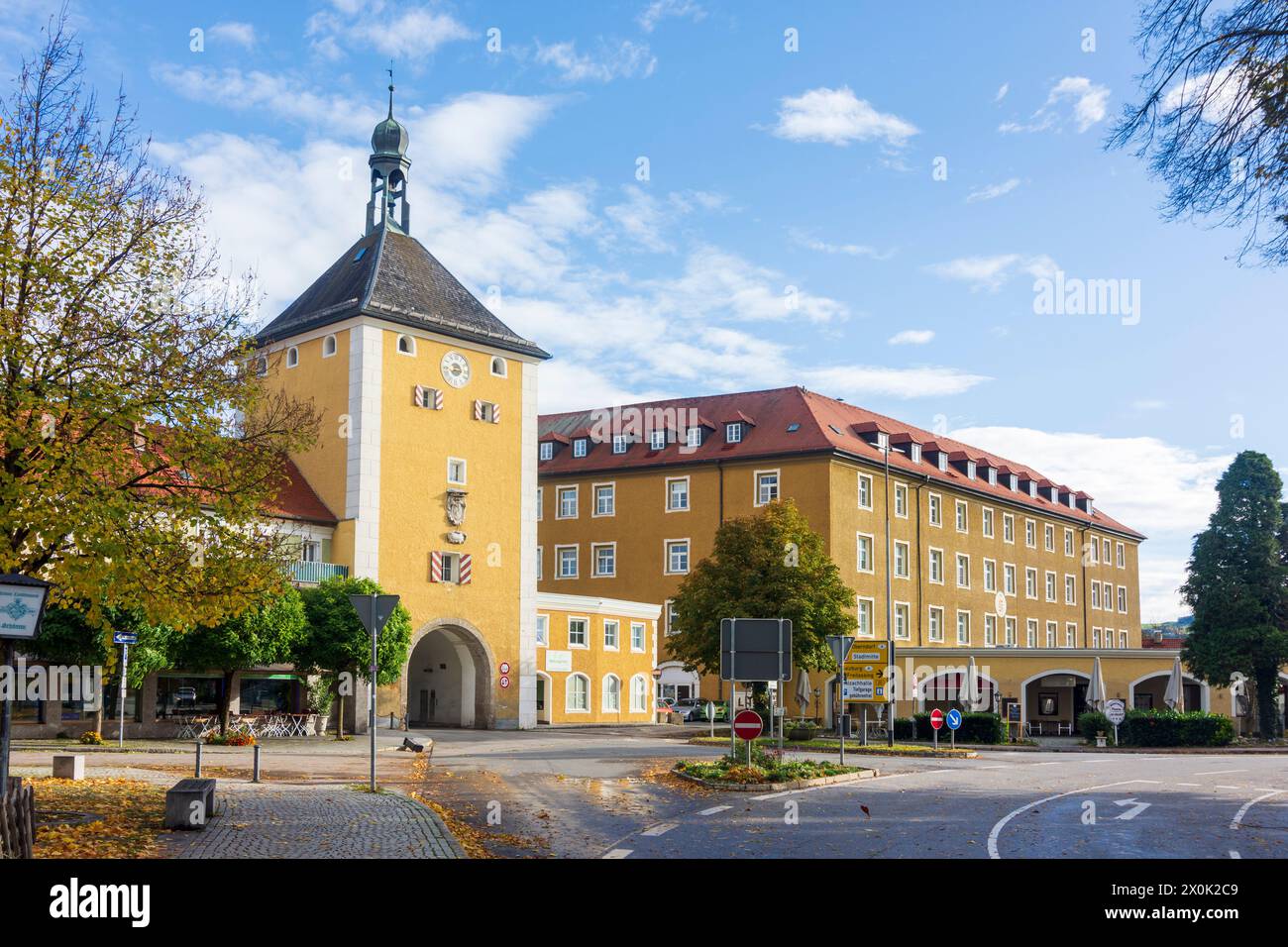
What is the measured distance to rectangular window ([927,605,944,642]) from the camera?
69.5 metres

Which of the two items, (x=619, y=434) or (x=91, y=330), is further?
(x=619, y=434)

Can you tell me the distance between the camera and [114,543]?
14484 millimetres

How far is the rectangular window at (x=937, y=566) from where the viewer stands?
70125 millimetres

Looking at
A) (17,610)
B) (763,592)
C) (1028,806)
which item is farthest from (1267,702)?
(17,610)

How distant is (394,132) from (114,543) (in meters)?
43.1

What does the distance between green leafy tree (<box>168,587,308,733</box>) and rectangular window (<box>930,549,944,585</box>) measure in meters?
39.3

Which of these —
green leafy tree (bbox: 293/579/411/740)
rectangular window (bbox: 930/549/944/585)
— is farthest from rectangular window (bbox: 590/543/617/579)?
green leafy tree (bbox: 293/579/411/740)

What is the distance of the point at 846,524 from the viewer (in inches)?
2522

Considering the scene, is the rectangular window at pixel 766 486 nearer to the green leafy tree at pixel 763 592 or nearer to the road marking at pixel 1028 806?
the green leafy tree at pixel 763 592

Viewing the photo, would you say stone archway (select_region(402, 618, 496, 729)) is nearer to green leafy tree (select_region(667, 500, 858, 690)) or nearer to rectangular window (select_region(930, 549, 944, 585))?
green leafy tree (select_region(667, 500, 858, 690))
